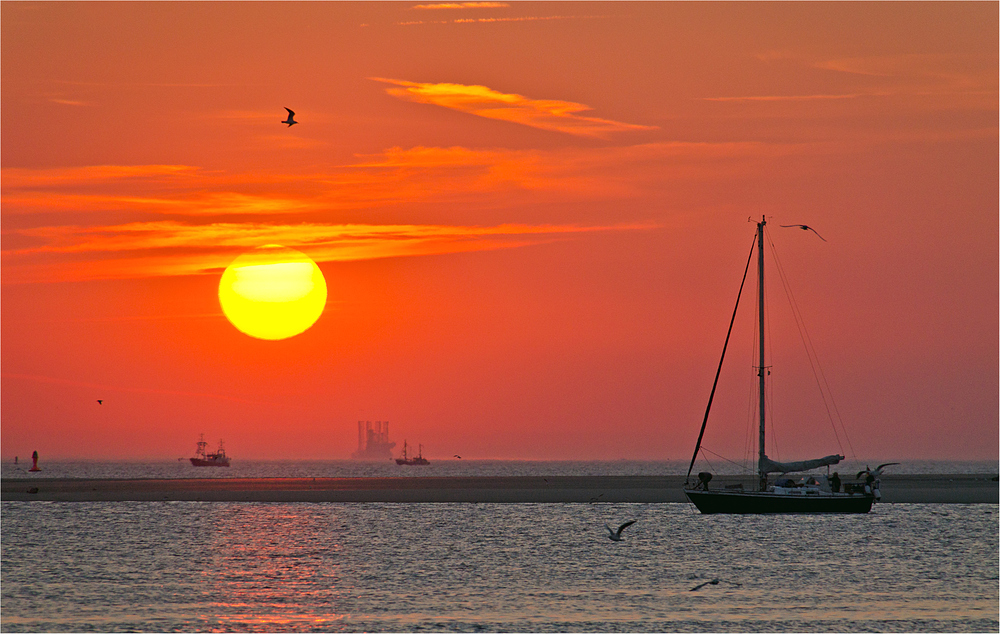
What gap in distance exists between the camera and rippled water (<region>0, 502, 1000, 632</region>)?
3809 centimetres

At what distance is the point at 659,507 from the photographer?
91.3m

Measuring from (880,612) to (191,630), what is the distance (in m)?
25.3

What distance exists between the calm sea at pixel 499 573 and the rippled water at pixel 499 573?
0.13 metres

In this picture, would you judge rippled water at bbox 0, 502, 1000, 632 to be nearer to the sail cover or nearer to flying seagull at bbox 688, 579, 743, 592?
flying seagull at bbox 688, 579, 743, 592

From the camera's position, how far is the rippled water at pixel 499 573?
125ft

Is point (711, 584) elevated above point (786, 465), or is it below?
below

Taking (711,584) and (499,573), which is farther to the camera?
(499,573)

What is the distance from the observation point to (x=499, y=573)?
49.2m

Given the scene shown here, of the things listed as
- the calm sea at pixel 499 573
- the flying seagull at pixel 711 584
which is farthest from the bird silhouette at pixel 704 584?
the calm sea at pixel 499 573

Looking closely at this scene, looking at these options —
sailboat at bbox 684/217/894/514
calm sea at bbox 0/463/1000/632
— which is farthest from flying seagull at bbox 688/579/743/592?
sailboat at bbox 684/217/894/514

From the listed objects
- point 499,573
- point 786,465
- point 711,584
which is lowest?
point 711,584

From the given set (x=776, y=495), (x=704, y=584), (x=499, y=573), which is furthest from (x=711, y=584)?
(x=776, y=495)

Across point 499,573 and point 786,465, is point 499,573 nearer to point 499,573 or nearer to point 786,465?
point 499,573

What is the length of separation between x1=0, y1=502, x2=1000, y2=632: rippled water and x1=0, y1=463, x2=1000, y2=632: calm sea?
0.42 ft
